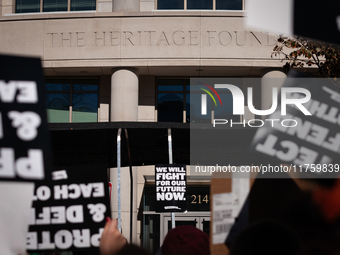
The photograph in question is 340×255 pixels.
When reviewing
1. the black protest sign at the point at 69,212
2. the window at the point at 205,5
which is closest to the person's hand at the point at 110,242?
the black protest sign at the point at 69,212

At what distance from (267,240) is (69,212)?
211cm

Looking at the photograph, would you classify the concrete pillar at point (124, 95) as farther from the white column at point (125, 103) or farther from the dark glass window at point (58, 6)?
the dark glass window at point (58, 6)

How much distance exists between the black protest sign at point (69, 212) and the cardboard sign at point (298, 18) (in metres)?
1.83

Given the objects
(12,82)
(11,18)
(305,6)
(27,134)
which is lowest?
(27,134)

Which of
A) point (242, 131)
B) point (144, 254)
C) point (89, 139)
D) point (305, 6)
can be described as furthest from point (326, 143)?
point (89, 139)

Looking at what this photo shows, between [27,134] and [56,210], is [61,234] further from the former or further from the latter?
[27,134]

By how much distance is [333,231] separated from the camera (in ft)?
5.26

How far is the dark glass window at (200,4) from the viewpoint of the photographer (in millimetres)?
15117

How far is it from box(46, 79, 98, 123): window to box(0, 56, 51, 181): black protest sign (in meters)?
13.0

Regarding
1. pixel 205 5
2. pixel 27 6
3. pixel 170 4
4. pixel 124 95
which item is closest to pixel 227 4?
pixel 205 5

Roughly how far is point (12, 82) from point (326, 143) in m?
1.93

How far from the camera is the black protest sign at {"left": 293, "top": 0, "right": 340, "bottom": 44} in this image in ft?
7.47

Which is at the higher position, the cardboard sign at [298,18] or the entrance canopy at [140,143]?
the cardboard sign at [298,18]

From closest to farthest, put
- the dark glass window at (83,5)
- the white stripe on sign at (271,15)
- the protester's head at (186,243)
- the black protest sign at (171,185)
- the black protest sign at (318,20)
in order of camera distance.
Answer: the white stripe on sign at (271,15) < the black protest sign at (318,20) < the protester's head at (186,243) < the black protest sign at (171,185) < the dark glass window at (83,5)
